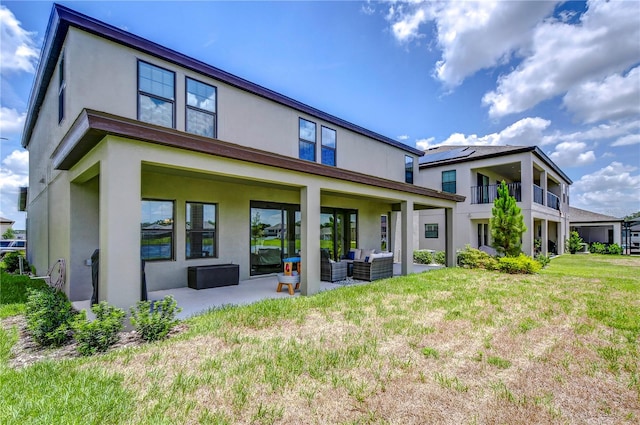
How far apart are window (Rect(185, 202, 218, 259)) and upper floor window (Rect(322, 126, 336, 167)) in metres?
4.87

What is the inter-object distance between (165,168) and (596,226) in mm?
40499

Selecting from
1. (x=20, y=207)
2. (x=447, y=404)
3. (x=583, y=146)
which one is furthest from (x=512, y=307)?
(x=583, y=146)

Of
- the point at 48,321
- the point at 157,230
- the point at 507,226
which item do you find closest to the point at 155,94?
the point at 157,230

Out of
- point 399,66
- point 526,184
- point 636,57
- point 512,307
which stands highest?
point 399,66

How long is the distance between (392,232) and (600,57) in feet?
37.4

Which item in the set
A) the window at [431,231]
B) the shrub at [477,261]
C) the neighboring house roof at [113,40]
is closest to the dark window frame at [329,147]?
the neighboring house roof at [113,40]

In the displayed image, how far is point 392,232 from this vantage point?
54.5ft

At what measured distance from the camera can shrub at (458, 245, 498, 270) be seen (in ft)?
42.0

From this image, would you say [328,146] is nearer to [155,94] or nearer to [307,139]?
[307,139]

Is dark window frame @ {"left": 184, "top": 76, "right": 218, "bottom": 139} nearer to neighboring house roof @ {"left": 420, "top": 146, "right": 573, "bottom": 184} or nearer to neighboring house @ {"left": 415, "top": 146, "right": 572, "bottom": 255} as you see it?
neighboring house @ {"left": 415, "top": 146, "right": 572, "bottom": 255}

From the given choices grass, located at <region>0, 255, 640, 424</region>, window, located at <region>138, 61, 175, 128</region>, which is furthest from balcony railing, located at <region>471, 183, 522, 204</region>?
window, located at <region>138, 61, 175, 128</region>

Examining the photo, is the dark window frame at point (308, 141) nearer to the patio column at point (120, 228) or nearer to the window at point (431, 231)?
the patio column at point (120, 228)

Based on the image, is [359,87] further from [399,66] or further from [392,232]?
[392,232]

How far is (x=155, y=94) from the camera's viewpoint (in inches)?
300
